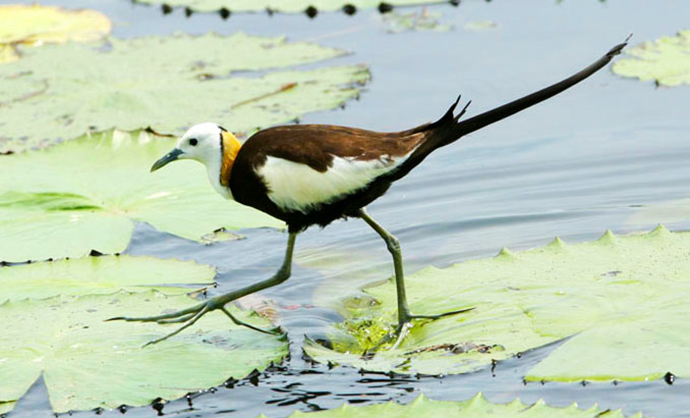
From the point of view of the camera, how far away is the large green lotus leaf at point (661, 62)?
6559 mm

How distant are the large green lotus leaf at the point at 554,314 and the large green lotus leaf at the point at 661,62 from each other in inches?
93.7

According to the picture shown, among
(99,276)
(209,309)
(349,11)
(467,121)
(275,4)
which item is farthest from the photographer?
(349,11)

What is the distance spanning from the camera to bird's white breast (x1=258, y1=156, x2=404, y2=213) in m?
3.86

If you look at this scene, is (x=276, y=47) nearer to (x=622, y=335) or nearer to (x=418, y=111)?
(x=418, y=111)

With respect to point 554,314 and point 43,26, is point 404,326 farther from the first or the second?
point 43,26

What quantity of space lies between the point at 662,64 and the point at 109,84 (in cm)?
347

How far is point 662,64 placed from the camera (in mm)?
6711

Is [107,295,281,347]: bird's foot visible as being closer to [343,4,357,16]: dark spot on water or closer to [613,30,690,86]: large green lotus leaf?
[613,30,690,86]: large green lotus leaf

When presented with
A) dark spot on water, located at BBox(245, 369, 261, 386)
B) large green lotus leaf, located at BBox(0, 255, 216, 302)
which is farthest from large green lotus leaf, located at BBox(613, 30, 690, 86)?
dark spot on water, located at BBox(245, 369, 261, 386)

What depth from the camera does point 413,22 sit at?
334 inches

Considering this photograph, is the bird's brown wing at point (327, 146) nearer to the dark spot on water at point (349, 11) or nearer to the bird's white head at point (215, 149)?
the bird's white head at point (215, 149)

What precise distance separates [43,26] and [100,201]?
362cm

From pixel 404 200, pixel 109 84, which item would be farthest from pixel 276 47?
pixel 404 200

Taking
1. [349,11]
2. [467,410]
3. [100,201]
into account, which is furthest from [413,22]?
[467,410]
